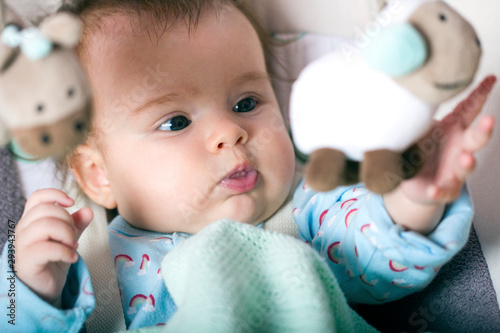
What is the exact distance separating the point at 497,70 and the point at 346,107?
37 cm

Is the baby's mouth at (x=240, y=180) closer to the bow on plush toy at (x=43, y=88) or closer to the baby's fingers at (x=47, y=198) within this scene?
the baby's fingers at (x=47, y=198)

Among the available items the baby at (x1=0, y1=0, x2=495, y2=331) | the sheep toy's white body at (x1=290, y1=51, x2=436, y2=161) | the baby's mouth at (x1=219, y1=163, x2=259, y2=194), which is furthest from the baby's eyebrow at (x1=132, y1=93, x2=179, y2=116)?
the sheep toy's white body at (x1=290, y1=51, x2=436, y2=161)

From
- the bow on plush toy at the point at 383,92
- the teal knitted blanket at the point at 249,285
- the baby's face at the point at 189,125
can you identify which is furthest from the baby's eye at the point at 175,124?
the bow on plush toy at the point at 383,92

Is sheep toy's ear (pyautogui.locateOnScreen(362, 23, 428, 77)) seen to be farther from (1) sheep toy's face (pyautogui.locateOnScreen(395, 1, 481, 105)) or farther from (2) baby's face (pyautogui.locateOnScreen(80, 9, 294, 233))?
(2) baby's face (pyautogui.locateOnScreen(80, 9, 294, 233))

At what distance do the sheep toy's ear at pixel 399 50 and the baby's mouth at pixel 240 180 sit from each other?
0.98 ft

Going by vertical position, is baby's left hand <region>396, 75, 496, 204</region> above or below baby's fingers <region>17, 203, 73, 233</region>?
above

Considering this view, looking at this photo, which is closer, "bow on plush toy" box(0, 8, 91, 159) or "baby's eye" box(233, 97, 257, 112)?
"bow on plush toy" box(0, 8, 91, 159)

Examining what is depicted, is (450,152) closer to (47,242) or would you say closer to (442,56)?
(442,56)

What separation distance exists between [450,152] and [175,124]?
0.29 m

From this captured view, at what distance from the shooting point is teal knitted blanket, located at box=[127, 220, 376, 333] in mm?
394

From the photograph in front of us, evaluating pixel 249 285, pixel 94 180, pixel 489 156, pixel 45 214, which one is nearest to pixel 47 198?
pixel 45 214

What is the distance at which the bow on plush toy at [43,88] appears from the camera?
261 millimetres

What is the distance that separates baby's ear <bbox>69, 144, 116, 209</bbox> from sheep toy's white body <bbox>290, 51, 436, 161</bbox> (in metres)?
0.39

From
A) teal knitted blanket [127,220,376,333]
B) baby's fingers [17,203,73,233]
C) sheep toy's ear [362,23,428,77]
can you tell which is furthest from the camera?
baby's fingers [17,203,73,233]
